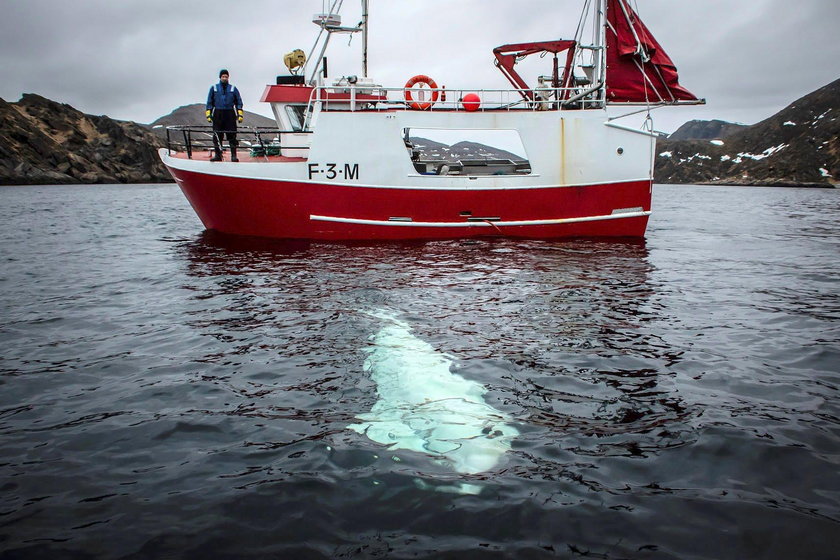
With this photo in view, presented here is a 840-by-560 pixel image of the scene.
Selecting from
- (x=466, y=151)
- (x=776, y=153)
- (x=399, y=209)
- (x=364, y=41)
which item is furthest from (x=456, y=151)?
(x=776, y=153)

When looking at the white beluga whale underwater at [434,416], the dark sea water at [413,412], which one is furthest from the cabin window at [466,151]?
the white beluga whale underwater at [434,416]

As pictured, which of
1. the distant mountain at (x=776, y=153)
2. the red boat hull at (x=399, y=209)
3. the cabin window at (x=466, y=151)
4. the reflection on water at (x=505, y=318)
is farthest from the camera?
the distant mountain at (x=776, y=153)

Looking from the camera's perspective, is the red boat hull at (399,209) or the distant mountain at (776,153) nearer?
the red boat hull at (399,209)

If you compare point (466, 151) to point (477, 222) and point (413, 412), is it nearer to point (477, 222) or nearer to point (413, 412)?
point (477, 222)

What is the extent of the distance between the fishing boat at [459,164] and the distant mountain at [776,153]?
9617 cm

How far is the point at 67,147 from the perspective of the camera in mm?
75125

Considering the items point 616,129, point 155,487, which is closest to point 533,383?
point 155,487

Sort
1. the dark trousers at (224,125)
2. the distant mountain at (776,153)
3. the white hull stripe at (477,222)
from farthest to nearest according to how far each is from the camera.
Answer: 1. the distant mountain at (776,153)
2. the white hull stripe at (477,222)
3. the dark trousers at (224,125)

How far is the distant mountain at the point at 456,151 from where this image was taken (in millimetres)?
15374

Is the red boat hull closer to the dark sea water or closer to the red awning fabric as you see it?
the red awning fabric

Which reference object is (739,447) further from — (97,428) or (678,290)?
(678,290)

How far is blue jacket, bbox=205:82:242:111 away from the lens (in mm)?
14516

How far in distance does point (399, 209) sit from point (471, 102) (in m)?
3.39

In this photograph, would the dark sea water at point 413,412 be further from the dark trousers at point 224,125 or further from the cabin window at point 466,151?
the cabin window at point 466,151
